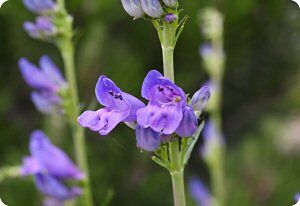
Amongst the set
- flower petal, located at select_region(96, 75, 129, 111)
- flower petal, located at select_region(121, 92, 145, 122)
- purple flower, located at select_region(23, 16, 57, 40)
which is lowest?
flower petal, located at select_region(121, 92, 145, 122)

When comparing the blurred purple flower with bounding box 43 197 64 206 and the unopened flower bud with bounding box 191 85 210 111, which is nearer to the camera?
the unopened flower bud with bounding box 191 85 210 111

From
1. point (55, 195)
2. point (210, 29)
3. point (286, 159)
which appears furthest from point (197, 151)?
point (55, 195)

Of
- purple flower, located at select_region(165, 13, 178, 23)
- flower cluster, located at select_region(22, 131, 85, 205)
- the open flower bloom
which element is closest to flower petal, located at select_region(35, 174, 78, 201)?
flower cluster, located at select_region(22, 131, 85, 205)

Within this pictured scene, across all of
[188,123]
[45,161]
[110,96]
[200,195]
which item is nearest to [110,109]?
[110,96]

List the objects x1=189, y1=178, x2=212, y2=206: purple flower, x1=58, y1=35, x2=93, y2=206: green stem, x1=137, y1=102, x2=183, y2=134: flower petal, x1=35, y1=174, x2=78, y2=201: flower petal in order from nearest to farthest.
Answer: x1=137, y1=102, x2=183, y2=134: flower petal
x1=35, y1=174, x2=78, y2=201: flower petal
x1=58, y1=35, x2=93, y2=206: green stem
x1=189, y1=178, x2=212, y2=206: purple flower

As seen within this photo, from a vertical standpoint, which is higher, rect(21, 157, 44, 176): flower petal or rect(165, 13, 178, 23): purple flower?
rect(21, 157, 44, 176): flower petal

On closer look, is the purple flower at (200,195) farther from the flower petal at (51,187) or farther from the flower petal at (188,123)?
the flower petal at (188,123)

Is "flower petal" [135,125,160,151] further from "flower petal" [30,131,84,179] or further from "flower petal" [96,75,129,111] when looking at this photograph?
"flower petal" [30,131,84,179]
